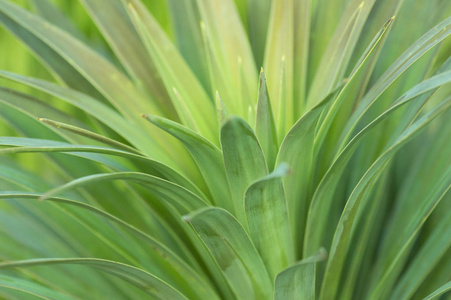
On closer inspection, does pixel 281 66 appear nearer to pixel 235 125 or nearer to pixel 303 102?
pixel 303 102

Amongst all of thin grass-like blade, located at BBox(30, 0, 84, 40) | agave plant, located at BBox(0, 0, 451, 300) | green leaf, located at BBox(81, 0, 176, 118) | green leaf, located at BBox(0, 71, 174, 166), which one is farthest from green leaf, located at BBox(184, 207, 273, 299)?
thin grass-like blade, located at BBox(30, 0, 84, 40)

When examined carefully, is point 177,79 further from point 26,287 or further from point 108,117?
point 26,287

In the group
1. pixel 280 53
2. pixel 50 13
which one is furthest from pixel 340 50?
pixel 50 13

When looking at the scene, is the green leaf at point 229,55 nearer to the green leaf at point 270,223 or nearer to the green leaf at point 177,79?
the green leaf at point 177,79

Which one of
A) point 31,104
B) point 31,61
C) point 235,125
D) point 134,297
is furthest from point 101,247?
point 31,61

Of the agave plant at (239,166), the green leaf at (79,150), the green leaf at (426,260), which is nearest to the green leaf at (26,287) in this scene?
the agave plant at (239,166)

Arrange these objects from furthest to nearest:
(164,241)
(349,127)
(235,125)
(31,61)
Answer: (31,61)
(164,241)
(349,127)
(235,125)

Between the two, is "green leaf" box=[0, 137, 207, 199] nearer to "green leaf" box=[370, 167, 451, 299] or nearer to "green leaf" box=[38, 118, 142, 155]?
"green leaf" box=[38, 118, 142, 155]
